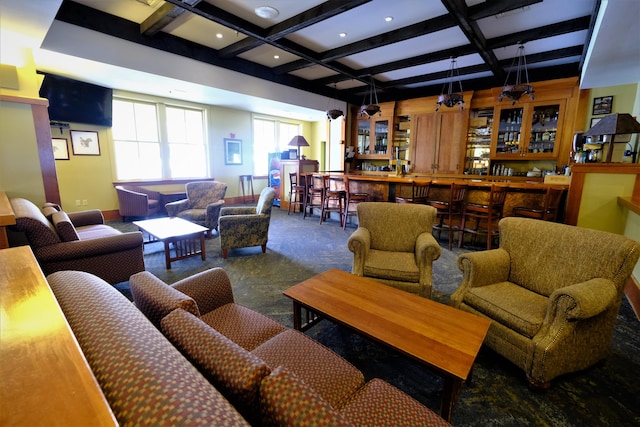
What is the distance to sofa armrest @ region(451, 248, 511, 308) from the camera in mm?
2014

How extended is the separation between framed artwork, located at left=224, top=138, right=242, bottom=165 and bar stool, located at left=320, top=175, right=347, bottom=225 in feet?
10.8

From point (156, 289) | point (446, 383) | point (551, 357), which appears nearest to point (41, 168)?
point (156, 289)

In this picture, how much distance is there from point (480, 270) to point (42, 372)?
2263 millimetres

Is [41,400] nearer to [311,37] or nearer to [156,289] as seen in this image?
[156,289]

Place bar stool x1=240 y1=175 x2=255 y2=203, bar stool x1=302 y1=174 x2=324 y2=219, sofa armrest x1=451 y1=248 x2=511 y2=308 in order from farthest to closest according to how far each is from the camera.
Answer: bar stool x1=240 y1=175 x2=255 y2=203 → bar stool x1=302 y1=174 x2=324 y2=219 → sofa armrest x1=451 y1=248 x2=511 y2=308

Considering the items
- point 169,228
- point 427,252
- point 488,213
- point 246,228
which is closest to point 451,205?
point 488,213

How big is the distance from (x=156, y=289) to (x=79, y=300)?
11.0 inches

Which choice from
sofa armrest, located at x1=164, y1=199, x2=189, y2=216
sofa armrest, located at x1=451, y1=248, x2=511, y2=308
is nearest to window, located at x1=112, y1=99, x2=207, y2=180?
sofa armrest, located at x1=164, y1=199, x2=189, y2=216

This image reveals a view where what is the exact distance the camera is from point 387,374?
1734 mm

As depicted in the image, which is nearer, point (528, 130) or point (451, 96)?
point (451, 96)

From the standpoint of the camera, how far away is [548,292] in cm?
195

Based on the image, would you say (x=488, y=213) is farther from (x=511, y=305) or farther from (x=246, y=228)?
(x=246, y=228)

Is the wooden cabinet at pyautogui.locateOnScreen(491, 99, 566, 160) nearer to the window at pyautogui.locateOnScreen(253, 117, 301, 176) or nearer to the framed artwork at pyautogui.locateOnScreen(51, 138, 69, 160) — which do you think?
the window at pyautogui.locateOnScreen(253, 117, 301, 176)

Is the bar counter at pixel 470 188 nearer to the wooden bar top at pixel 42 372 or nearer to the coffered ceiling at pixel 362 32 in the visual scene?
the coffered ceiling at pixel 362 32
